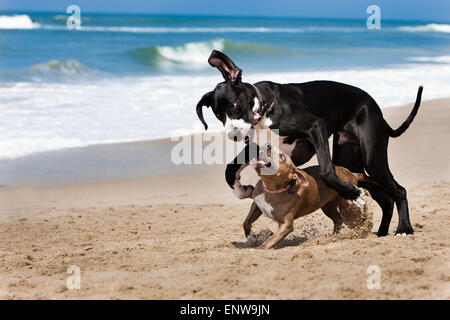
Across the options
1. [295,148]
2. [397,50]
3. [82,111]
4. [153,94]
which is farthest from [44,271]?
[397,50]

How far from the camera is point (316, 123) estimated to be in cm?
501

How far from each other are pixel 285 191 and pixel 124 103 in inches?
358

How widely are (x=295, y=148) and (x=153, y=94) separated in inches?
414

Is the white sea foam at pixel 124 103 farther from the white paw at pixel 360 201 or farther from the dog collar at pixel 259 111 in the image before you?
the white paw at pixel 360 201

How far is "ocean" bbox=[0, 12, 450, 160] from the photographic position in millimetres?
11117

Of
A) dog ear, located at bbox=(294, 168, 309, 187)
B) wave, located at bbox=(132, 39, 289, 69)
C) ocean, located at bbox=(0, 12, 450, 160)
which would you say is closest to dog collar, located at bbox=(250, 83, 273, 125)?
dog ear, located at bbox=(294, 168, 309, 187)

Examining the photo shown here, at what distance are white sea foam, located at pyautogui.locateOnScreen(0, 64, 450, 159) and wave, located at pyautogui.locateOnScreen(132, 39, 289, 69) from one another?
3.95 meters

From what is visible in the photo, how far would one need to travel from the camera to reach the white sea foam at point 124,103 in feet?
34.7

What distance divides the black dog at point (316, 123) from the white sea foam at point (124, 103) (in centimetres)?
503

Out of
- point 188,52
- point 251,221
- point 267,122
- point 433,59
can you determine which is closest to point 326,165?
point 267,122

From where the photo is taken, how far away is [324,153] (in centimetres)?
503

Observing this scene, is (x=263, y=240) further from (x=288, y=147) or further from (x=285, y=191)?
(x=288, y=147)

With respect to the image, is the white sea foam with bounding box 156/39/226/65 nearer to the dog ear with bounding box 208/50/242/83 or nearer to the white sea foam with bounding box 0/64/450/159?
the white sea foam with bounding box 0/64/450/159

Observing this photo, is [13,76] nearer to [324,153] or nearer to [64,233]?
[64,233]
